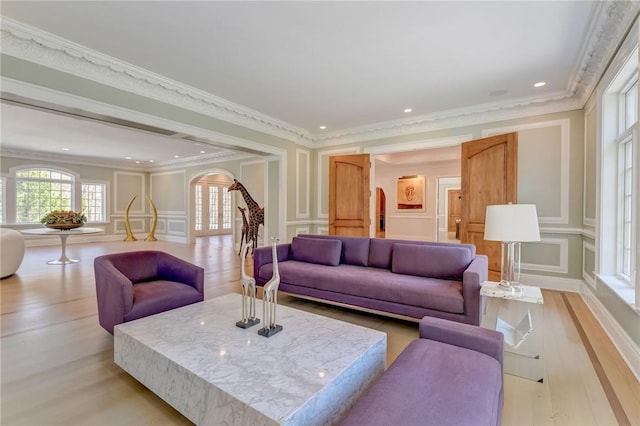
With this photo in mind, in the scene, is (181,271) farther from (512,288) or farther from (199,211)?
(199,211)

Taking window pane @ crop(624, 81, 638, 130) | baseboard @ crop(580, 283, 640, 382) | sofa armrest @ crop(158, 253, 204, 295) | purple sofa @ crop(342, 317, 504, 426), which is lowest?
baseboard @ crop(580, 283, 640, 382)

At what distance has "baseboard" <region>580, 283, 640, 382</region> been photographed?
212 centimetres

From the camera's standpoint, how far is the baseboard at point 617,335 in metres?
2.12

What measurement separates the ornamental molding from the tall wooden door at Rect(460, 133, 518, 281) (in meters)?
0.57

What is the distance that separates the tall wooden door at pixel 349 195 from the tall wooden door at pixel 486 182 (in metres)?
1.72

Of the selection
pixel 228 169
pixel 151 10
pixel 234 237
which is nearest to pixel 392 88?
pixel 151 10

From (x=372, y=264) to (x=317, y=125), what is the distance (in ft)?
10.4

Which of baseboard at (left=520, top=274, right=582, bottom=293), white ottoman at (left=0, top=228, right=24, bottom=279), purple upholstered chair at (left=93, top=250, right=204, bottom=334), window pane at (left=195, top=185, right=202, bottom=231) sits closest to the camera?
purple upholstered chair at (left=93, top=250, right=204, bottom=334)

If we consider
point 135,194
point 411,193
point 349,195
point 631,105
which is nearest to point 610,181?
point 631,105

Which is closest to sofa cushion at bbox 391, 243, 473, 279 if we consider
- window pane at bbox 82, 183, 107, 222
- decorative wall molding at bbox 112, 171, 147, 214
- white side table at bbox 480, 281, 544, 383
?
white side table at bbox 480, 281, 544, 383

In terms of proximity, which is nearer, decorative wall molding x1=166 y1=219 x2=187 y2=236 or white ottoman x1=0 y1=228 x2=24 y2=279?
white ottoman x1=0 y1=228 x2=24 y2=279

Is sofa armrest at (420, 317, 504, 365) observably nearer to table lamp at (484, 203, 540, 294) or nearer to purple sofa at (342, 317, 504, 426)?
purple sofa at (342, 317, 504, 426)

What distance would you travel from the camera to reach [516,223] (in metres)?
2.22

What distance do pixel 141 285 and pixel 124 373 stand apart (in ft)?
3.11
